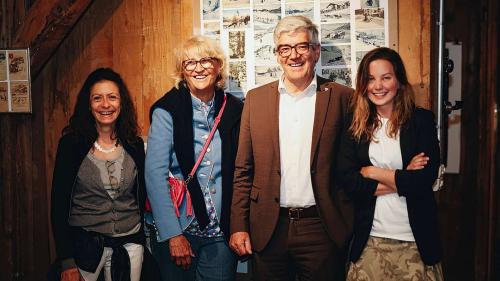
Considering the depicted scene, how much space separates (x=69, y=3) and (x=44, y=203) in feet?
4.08

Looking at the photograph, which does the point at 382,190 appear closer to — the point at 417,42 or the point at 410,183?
the point at 410,183

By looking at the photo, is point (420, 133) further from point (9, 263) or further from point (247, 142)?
point (9, 263)

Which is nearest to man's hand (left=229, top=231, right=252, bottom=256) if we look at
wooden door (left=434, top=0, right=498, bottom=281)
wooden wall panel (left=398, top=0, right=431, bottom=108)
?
wooden wall panel (left=398, top=0, right=431, bottom=108)

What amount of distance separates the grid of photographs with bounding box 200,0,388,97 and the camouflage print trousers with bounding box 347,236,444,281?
0.94 meters

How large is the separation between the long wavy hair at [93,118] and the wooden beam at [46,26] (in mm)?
A: 575

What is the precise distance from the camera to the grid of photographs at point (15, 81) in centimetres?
267

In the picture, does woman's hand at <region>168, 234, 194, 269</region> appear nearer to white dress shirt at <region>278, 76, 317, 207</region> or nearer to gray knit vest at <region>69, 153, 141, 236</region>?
gray knit vest at <region>69, 153, 141, 236</region>

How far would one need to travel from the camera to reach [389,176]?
72.7 inches

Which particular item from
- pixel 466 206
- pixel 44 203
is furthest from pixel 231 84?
pixel 466 206

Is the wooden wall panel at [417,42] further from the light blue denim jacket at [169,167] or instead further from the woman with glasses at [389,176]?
the light blue denim jacket at [169,167]

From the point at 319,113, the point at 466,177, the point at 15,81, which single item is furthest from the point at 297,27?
the point at 466,177

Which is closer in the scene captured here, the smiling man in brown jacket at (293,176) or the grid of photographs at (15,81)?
the smiling man in brown jacket at (293,176)

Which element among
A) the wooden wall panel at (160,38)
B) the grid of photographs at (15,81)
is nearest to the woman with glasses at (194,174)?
the wooden wall panel at (160,38)

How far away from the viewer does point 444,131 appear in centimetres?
252
